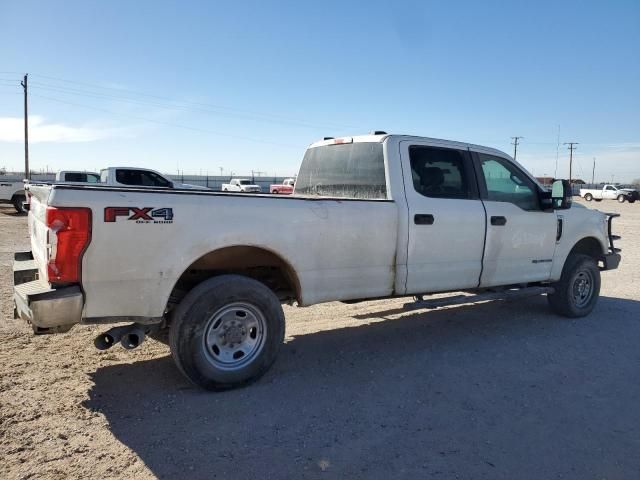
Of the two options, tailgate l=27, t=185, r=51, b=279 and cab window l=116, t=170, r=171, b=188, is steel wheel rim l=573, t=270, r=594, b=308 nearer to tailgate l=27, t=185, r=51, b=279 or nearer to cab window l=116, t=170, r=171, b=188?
tailgate l=27, t=185, r=51, b=279

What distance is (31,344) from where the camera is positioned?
5023mm

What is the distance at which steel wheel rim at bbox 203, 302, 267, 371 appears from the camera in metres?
4.04

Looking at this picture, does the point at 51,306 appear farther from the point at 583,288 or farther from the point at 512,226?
the point at 583,288

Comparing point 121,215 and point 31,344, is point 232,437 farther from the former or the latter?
point 31,344

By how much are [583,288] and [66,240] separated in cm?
622

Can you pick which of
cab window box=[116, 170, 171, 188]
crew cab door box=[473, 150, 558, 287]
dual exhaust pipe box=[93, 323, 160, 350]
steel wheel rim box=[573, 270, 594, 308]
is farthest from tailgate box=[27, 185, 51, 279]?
cab window box=[116, 170, 171, 188]

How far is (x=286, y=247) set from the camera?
4219 millimetres

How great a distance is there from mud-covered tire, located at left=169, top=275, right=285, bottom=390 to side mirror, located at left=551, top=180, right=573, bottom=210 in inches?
150

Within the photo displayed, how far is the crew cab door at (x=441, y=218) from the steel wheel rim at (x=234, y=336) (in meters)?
1.61

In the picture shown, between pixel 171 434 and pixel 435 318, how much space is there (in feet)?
13.3

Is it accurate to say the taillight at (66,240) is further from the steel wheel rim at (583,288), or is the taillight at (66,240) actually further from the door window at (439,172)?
the steel wheel rim at (583,288)

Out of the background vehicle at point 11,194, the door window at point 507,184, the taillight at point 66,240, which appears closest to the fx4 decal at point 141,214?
the taillight at point 66,240

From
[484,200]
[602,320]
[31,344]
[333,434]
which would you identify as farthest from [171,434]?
[602,320]

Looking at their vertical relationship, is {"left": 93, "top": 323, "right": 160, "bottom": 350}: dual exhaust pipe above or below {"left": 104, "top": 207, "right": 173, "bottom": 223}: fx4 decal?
below
